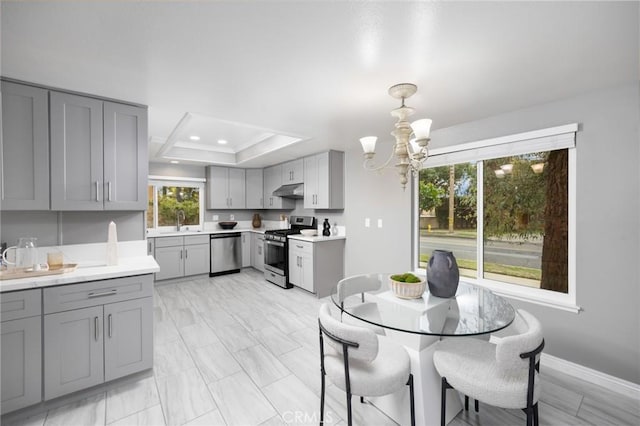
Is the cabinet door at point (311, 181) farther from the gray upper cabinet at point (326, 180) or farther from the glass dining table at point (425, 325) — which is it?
the glass dining table at point (425, 325)

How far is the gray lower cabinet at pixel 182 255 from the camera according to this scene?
485 centimetres

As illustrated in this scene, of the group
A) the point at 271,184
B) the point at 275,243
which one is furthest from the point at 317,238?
the point at 271,184

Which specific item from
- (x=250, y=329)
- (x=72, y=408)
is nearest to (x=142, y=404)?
(x=72, y=408)

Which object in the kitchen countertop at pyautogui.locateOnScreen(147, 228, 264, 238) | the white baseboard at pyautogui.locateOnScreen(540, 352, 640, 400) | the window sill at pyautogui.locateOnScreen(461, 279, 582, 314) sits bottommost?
the white baseboard at pyautogui.locateOnScreen(540, 352, 640, 400)

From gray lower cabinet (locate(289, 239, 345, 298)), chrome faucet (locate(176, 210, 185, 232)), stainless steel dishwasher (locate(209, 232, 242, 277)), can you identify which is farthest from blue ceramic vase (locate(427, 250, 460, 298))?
chrome faucet (locate(176, 210, 185, 232))

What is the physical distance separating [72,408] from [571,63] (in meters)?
4.11

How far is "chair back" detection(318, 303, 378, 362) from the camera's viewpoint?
1427 mm

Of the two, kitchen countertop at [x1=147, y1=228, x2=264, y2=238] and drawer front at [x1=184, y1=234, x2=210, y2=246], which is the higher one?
kitchen countertop at [x1=147, y1=228, x2=264, y2=238]

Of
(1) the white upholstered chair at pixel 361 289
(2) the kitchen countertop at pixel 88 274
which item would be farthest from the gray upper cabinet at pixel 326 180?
(2) the kitchen countertop at pixel 88 274

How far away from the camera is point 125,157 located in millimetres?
2449

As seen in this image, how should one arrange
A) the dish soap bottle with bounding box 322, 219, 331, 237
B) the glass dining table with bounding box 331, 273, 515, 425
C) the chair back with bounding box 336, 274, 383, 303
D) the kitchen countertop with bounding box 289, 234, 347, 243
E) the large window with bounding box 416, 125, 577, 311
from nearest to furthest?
the glass dining table with bounding box 331, 273, 515, 425 → the chair back with bounding box 336, 274, 383, 303 → the large window with bounding box 416, 125, 577, 311 → the kitchen countertop with bounding box 289, 234, 347, 243 → the dish soap bottle with bounding box 322, 219, 331, 237

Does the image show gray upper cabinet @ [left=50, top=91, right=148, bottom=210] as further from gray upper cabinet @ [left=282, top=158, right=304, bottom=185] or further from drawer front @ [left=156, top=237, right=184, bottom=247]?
gray upper cabinet @ [left=282, top=158, right=304, bottom=185]

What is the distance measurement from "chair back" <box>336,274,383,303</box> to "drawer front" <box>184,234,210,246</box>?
147 inches

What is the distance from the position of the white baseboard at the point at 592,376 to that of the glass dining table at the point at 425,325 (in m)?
1.08
